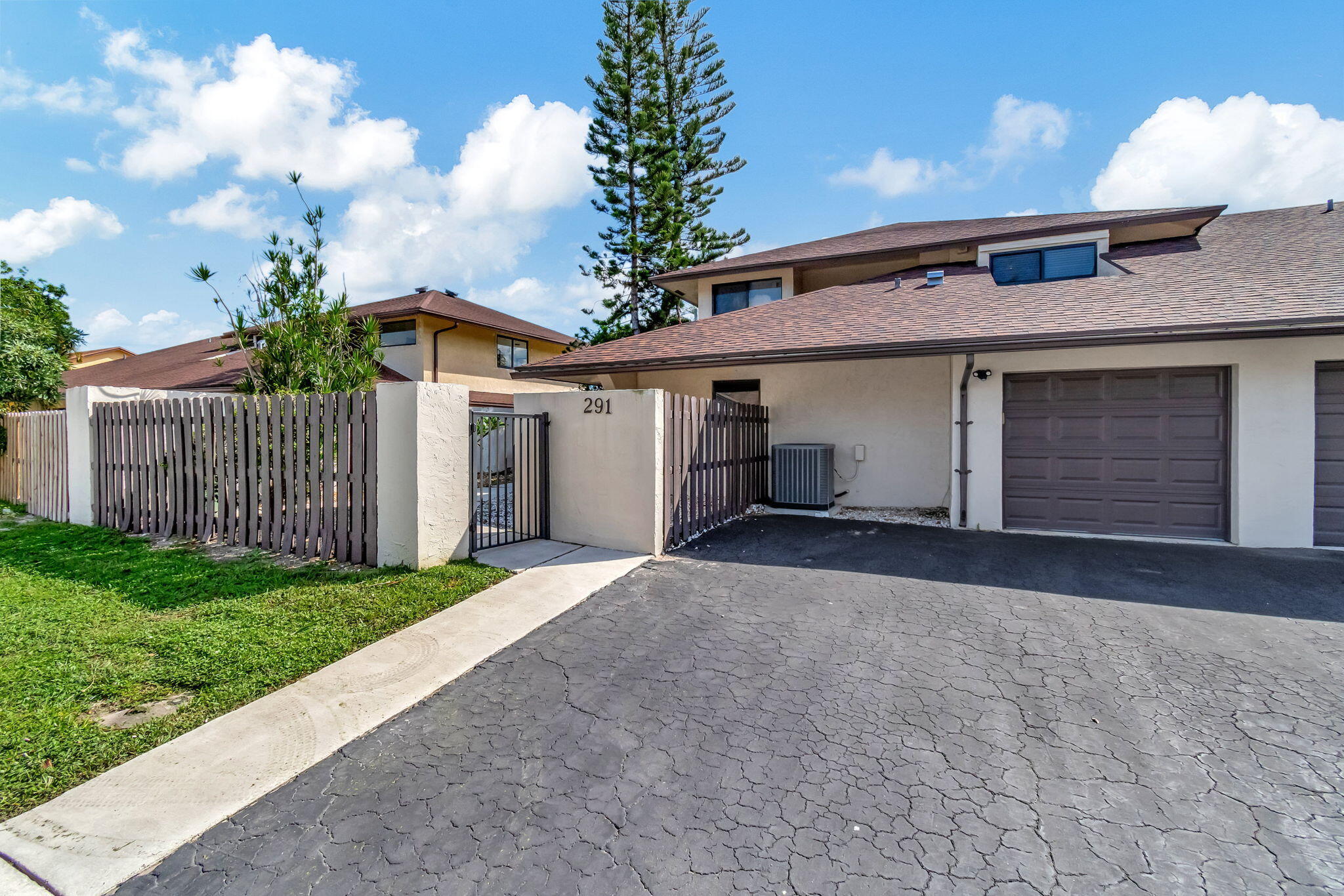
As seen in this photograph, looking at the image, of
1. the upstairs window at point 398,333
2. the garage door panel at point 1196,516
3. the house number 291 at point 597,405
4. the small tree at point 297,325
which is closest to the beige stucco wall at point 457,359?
the upstairs window at point 398,333

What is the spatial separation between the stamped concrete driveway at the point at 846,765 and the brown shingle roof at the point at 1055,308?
370 centimetres

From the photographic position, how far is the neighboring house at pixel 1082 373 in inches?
273

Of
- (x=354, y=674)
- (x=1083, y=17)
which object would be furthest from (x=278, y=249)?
(x=1083, y=17)

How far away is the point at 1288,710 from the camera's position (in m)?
3.19

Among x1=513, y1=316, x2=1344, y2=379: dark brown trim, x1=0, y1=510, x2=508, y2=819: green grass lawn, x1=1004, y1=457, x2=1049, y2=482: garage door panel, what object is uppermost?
x1=513, y1=316, x2=1344, y2=379: dark brown trim

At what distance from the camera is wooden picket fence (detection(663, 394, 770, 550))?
720 centimetres

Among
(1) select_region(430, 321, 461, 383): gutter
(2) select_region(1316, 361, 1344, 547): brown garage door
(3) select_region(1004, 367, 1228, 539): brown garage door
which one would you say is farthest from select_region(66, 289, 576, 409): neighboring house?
(2) select_region(1316, 361, 1344, 547): brown garage door

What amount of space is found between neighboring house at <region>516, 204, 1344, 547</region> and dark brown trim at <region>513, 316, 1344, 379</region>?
0.09ft

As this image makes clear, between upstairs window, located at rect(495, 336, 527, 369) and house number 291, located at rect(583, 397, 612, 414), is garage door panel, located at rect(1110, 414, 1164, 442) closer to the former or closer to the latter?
house number 291, located at rect(583, 397, 612, 414)

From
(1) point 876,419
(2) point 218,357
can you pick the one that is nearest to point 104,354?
(2) point 218,357

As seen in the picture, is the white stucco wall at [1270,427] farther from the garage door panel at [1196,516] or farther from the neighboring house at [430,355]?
the neighboring house at [430,355]

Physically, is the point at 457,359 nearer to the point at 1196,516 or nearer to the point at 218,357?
the point at 218,357

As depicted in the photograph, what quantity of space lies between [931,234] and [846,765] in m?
13.3

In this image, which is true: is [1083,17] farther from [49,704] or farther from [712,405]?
[49,704]
